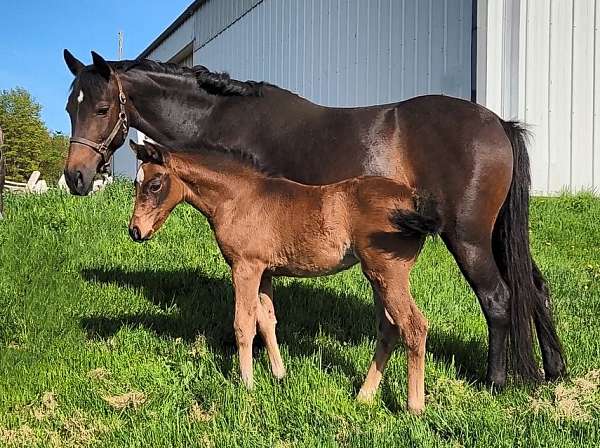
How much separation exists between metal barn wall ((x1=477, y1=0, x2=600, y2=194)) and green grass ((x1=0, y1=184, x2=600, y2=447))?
3203 millimetres

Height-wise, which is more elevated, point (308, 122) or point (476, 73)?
point (476, 73)

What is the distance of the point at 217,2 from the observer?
2019 cm

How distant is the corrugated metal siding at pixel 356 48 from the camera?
1021cm

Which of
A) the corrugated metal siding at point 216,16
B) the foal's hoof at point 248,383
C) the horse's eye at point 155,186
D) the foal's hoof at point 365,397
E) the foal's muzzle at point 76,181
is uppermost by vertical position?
the corrugated metal siding at point 216,16

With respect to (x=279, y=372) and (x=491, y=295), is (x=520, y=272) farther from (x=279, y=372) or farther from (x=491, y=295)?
(x=279, y=372)

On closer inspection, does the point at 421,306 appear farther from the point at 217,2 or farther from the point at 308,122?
the point at 217,2

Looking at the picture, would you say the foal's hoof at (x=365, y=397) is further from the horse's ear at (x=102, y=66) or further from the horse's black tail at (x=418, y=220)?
the horse's ear at (x=102, y=66)

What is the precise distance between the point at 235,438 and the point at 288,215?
1235mm

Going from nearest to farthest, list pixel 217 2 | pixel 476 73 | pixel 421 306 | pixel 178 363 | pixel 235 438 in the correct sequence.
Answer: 1. pixel 235 438
2. pixel 178 363
3. pixel 421 306
4. pixel 476 73
5. pixel 217 2

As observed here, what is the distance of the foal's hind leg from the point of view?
3889 millimetres

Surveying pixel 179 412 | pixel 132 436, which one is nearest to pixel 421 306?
pixel 179 412

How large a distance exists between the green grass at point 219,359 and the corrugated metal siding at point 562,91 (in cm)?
317

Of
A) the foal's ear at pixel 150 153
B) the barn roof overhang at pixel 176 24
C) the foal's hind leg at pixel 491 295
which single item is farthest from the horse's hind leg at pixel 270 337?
the barn roof overhang at pixel 176 24

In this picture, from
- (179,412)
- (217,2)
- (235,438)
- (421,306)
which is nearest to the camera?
(235,438)
